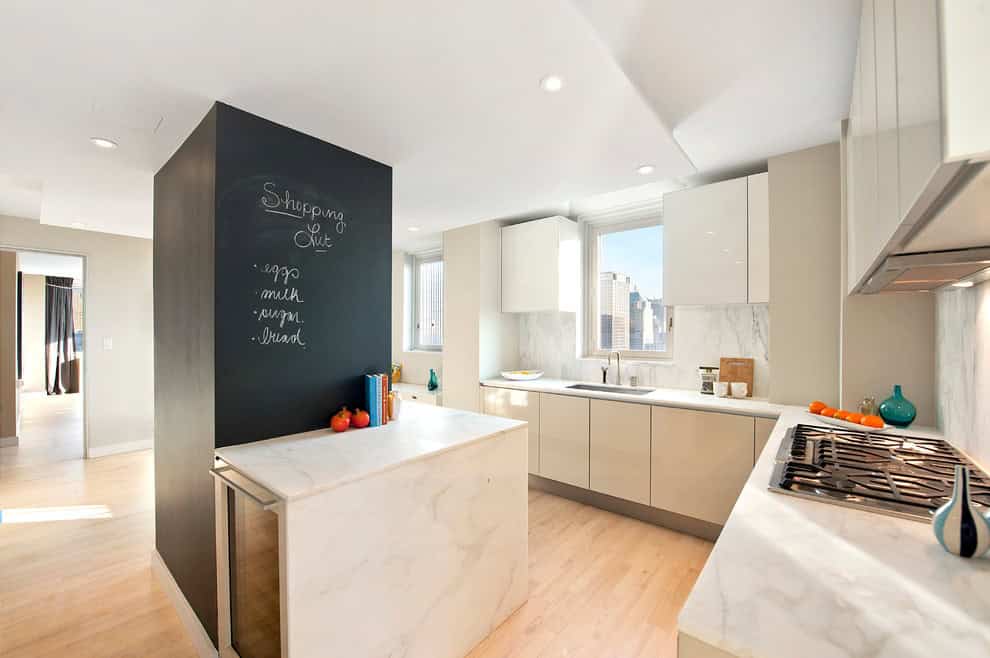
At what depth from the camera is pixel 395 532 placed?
149 centimetres

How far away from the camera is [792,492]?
1.18 metres

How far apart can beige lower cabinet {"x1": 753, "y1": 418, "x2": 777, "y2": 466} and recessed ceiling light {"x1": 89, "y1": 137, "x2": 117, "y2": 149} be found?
3.59 metres

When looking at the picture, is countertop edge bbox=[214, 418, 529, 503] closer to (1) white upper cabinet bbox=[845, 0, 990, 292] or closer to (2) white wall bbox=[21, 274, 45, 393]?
(1) white upper cabinet bbox=[845, 0, 990, 292]

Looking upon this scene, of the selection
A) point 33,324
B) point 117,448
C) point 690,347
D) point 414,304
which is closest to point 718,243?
point 690,347

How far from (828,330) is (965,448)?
985 millimetres

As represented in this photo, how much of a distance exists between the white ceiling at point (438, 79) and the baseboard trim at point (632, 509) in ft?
7.18

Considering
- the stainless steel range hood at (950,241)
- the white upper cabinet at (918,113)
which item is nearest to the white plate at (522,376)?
the stainless steel range hood at (950,241)

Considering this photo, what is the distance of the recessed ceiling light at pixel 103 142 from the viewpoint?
6.43 ft

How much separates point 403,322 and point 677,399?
3387 millimetres

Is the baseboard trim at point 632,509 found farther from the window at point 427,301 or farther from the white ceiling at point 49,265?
the white ceiling at point 49,265

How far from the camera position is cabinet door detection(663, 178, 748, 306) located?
2.73 m

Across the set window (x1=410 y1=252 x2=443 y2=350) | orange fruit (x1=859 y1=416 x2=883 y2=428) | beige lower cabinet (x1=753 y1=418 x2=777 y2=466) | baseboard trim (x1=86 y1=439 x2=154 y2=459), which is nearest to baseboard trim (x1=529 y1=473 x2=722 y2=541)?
beige lower cabinet (x1=753 y1=418 x2=777 y2=466)

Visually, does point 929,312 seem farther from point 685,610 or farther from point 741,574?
point 685,610

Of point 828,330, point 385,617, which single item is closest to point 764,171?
point 828,330
